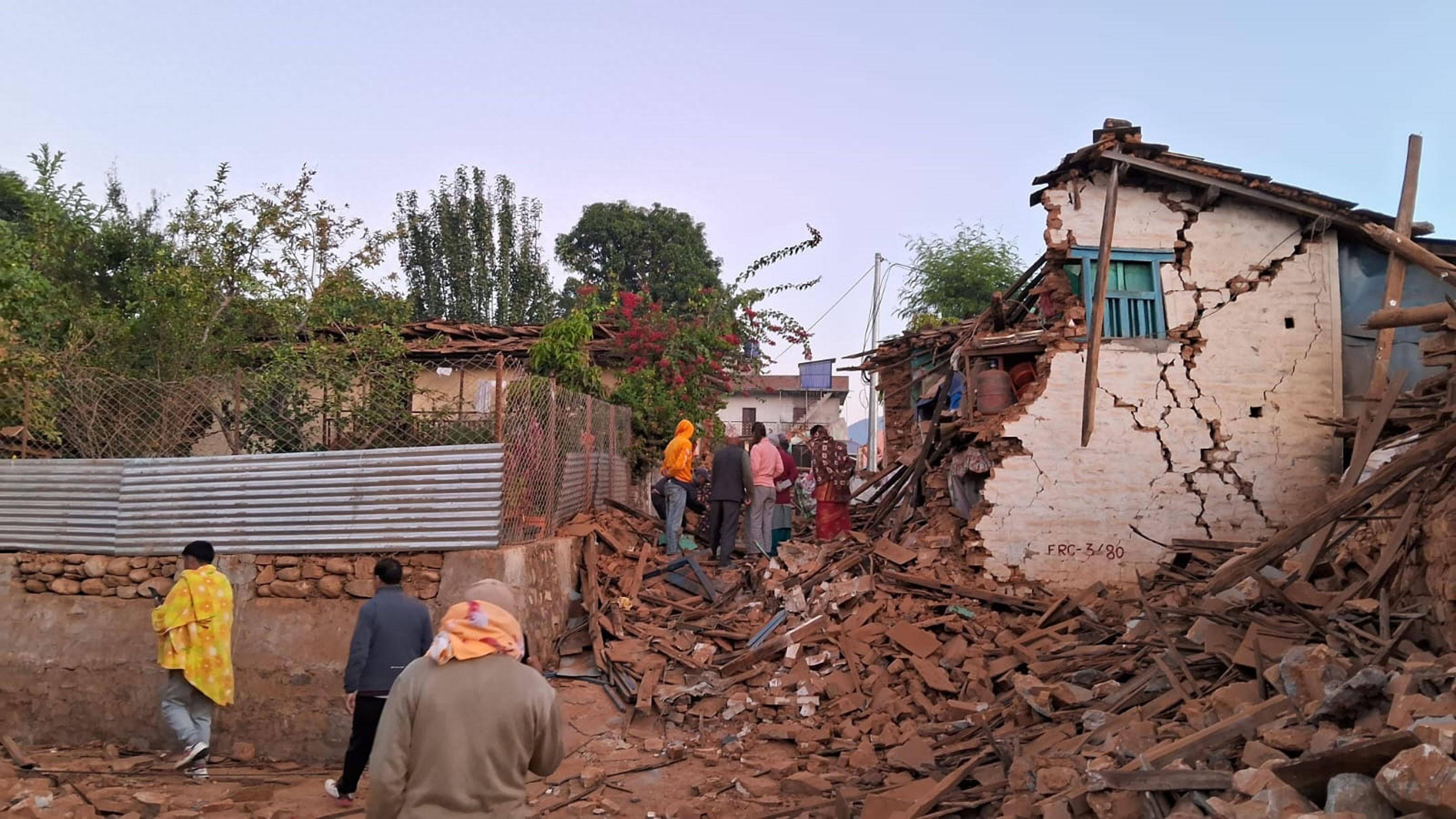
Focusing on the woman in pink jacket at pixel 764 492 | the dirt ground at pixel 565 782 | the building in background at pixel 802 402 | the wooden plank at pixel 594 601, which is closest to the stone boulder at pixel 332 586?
the dirt ground at pixel 565 782

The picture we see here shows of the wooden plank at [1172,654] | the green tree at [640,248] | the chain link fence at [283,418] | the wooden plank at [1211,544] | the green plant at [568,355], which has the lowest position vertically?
the wooden plank at [1172,654]

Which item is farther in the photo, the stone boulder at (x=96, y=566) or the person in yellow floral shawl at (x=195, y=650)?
the stone boulder at (x=96, y=566)

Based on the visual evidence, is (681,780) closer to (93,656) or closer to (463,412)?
(463,412)

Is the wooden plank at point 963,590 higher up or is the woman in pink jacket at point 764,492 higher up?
the woman in pink jacket at point 764,492

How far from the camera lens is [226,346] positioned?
14258mm

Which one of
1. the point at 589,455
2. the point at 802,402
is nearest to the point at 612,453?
the point at 589,455

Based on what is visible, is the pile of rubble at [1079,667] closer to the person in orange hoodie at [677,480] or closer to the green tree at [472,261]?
the person in orange hoodie at [677,480]

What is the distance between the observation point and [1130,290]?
1127 cm

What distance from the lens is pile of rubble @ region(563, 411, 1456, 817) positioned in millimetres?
4801

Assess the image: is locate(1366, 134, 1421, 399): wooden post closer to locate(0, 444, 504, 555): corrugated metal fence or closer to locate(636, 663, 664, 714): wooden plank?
locate(636, 663, 664, 714): wooden plank

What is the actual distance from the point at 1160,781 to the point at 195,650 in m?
6.83

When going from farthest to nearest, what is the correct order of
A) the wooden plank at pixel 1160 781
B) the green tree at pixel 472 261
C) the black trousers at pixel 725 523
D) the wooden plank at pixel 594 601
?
the green tree at pixel 472 261
the black trousers at pixel 725 523
the wooden plank at pixel 594 601
the wooden plank at pixel 1160 781

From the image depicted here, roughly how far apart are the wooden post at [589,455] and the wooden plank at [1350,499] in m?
7.91

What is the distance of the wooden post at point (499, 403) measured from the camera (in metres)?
8.77
